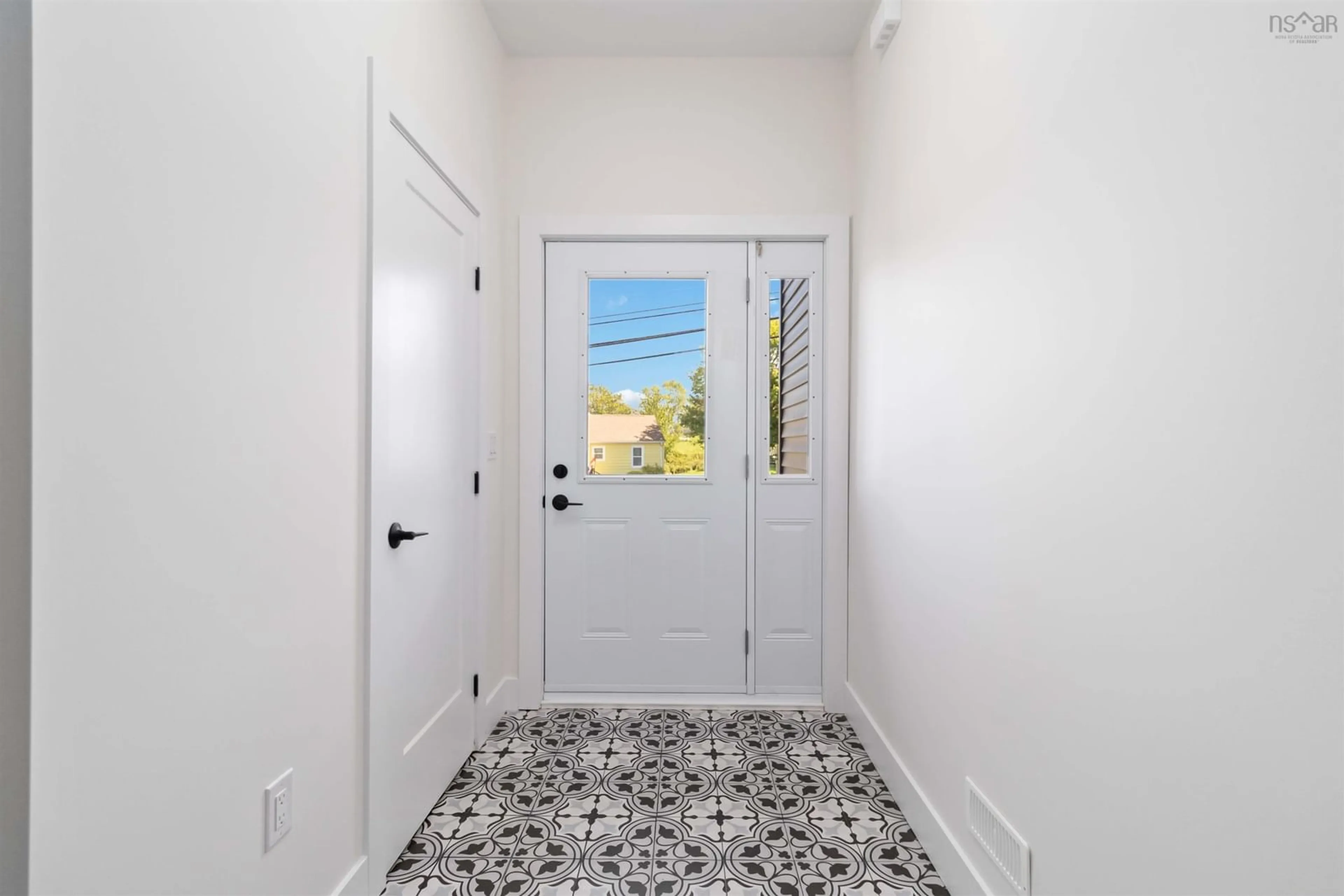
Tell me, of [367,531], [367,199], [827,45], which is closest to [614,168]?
[827,45]

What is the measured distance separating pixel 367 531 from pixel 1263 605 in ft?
5.39

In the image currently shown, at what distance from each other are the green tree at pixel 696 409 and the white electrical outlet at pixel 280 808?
1.84 meters

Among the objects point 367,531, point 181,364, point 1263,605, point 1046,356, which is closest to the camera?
point 1263,605

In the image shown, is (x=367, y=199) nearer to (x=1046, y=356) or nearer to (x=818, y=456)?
(x=1046, y=356)

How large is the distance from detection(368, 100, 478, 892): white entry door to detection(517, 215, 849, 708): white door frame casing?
37 cm

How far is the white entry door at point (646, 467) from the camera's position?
106 inches

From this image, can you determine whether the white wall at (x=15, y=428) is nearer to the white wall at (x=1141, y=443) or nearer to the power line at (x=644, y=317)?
the white wall at (x=1141, y=443)

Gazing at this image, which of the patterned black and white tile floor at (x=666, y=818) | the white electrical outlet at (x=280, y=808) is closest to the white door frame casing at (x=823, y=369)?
the patterned black and white tile floor at (x=666, y=818)

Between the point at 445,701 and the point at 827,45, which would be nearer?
the point at 445,701

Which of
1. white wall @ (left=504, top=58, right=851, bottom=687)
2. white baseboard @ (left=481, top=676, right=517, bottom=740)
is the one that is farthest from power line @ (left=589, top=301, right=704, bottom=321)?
white baseboard @ (left=481, top=676, right=517, bottom=740)

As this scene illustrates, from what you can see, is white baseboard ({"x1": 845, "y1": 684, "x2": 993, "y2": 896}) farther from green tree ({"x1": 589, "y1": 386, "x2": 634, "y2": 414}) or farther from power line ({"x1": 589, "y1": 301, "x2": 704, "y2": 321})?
power line ({"x1": 589, "y1": 301, "x2": 704, "y2": 321})

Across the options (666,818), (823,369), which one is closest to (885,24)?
(823,369)

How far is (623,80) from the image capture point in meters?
2.63

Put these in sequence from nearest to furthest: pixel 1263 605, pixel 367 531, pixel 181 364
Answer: pixel 1263 605 → pixel 181 364 → pixel 367 531
